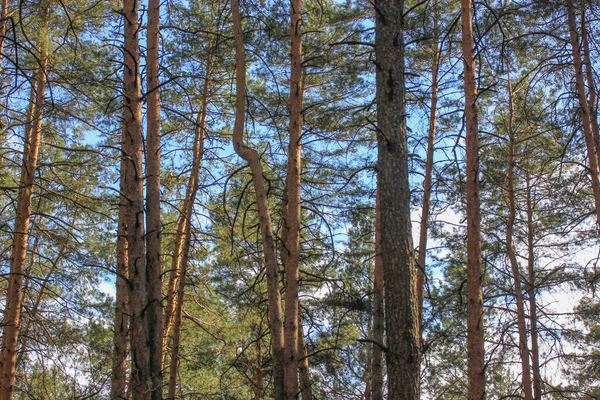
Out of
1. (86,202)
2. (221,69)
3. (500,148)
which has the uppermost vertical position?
(221,69)

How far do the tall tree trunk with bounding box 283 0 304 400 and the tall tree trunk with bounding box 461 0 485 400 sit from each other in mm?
2216

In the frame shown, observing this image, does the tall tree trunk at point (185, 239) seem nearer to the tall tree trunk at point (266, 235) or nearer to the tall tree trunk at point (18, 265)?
the tall tree trunk at point (18, 265)

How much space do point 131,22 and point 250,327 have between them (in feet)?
28.3

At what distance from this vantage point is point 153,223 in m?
6.16

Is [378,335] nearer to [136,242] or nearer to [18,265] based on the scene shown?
[136,242]

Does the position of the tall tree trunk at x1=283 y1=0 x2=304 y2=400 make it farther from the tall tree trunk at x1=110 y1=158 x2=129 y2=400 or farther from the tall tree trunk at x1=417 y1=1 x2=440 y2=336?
the tall tree trunk at x1=417 y1=1 x2=440 y2=336

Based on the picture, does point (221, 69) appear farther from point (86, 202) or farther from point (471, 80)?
point (471, 80)

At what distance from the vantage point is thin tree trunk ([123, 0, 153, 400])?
18.2 ft

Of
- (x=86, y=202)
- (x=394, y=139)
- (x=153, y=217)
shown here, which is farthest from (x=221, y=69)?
(x=394, y=139)

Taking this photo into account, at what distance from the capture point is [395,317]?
4805 millimetres

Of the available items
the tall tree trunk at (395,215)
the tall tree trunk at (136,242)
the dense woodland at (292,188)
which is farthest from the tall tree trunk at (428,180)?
the tall tree trunk at (136,242)

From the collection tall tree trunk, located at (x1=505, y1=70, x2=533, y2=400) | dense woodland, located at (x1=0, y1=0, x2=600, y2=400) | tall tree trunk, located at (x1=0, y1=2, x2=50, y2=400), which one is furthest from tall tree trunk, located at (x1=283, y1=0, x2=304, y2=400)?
tall tree trunk, located at (x1=505, y1=70, x2=533, y2=400)

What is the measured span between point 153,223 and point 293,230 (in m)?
1.82

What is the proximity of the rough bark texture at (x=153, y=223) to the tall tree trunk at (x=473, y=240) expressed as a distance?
3909 millimetres
